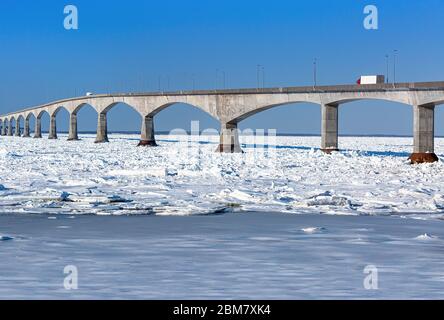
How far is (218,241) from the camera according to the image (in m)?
10.4

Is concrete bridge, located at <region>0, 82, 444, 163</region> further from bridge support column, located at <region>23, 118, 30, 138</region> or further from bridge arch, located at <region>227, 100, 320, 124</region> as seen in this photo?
bridge support column, located at <region>23, 118, 30, 138</region>

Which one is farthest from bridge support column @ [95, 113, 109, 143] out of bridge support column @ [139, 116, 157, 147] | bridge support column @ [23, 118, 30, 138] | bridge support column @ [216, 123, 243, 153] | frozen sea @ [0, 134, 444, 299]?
frozen sea @ [0, 134, 444, 299]

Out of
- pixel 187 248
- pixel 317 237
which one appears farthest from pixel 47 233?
pixel 317 237

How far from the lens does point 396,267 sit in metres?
8.36

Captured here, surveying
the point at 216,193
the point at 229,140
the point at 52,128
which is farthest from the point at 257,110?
→ the point at 52,128

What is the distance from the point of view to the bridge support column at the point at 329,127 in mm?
50544

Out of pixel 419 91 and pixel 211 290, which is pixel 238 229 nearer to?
pixel 211 290

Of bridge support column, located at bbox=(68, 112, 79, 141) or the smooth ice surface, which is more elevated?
bridge support column, located at bbox=(68, 112, 79, 141)

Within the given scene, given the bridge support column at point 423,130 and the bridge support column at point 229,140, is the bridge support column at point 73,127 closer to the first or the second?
the bridge support column at point 229,140

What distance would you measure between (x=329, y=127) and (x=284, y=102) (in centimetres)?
414

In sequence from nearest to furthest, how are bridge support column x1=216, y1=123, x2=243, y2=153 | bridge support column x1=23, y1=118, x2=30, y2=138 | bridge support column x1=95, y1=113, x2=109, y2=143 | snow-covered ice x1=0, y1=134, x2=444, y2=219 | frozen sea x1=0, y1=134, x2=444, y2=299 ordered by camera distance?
1. frozen sea x1=0, y1=134, x2=444, y2=299
2. snow-covered ice x1=0, y1=134, x2=444, y2=219
3. bridge support column x1=216, y1=123, x2=243, y2=153
4. bridge support column x1=95, y1=113, x2=109, y2=143
5. bridge support column x1=23, y1=118, x2=30, y2=138

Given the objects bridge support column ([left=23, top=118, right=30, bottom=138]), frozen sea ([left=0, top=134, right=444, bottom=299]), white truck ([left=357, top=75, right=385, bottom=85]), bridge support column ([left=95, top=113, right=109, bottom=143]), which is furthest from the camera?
bridge support column ([left=23, top=118, right=30, bottom=138])

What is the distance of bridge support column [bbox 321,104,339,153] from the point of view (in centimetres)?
5054

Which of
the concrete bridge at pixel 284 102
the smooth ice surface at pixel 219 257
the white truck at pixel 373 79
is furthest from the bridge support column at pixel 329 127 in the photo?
the smooth ice surface at pixel 219 257
